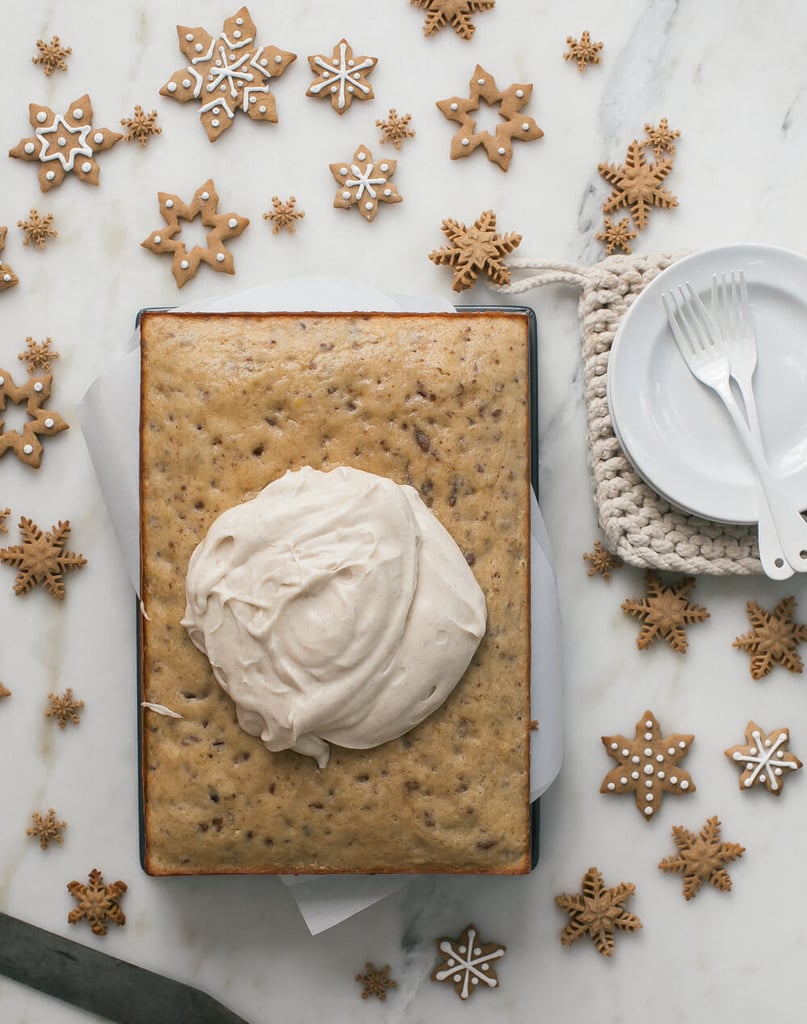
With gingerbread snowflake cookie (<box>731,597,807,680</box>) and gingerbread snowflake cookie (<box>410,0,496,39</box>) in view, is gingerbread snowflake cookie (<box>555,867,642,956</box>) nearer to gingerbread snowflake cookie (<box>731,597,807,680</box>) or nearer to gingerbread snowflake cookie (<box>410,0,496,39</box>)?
gingerbread snowflake cookie (<box>731,597,807,680</box>)

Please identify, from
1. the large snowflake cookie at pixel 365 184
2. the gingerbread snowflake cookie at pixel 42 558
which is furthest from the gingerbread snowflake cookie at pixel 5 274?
the large snowflake cookie at pixel 365 184

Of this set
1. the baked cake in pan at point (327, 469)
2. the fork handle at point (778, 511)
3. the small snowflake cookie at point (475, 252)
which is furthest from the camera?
the small snowflake cookie at point (475, 252)

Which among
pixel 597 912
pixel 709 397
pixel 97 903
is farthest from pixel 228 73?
pixel 597 912

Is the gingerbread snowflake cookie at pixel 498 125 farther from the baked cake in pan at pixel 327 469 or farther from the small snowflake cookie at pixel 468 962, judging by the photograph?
the small snowflake cookie at pixel 468 962

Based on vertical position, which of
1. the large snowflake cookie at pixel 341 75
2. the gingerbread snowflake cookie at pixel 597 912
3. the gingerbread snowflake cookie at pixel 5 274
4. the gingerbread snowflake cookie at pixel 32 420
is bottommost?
the gingerbread snowflake cookie at pixel 597 912

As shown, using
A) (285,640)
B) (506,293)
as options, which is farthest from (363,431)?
(506,293)
